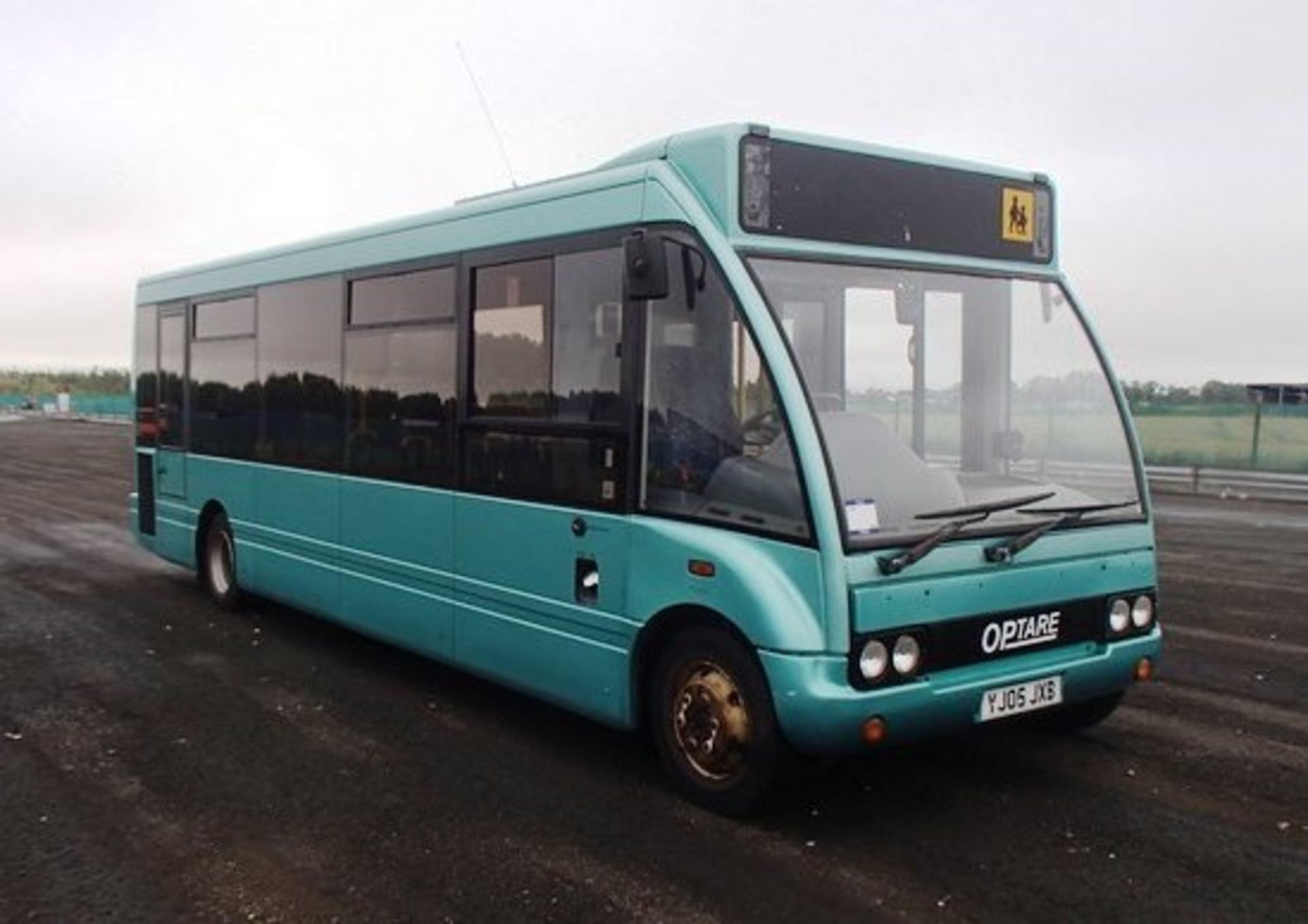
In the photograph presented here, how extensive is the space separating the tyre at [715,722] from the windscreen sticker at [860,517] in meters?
0.66

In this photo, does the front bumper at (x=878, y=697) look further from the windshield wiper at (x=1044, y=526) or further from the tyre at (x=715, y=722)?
the windshield wiper at (x=1044, y=526)

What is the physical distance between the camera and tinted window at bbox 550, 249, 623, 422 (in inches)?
214

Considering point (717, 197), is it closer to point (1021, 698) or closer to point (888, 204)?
point (888, 204)

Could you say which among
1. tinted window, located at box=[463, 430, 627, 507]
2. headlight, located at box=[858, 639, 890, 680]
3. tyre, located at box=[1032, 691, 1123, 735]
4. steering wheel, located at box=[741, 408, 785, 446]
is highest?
steering wheel, located at box=[741, 408, 785, 446]

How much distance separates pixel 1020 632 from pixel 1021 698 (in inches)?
10.7

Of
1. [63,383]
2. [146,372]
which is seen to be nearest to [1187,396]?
[146,372]

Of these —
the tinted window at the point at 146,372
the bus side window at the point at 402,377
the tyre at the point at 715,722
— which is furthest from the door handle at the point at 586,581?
the tinted window at the point at 146,372

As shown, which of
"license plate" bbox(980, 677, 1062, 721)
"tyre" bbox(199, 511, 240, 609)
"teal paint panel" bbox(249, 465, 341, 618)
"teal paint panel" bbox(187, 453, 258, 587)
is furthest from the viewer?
"tyre" bbox(199, 511, 240, 609)

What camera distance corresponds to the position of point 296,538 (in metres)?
8.29

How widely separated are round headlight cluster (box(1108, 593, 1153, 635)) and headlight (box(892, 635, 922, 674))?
4.00ft

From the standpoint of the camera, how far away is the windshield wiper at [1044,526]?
4.90 meters

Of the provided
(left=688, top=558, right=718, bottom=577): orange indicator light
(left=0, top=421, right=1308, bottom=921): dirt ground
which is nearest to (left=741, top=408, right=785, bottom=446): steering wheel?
(left=688, top=558, right=718, bottom=577): orange indicator light

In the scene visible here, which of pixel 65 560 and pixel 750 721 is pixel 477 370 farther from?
pixel 65 560

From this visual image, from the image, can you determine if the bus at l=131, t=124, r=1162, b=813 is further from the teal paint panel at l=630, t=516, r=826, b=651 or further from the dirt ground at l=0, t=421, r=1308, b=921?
the dirt ground at l=0, t=421, r=1308, b=921
